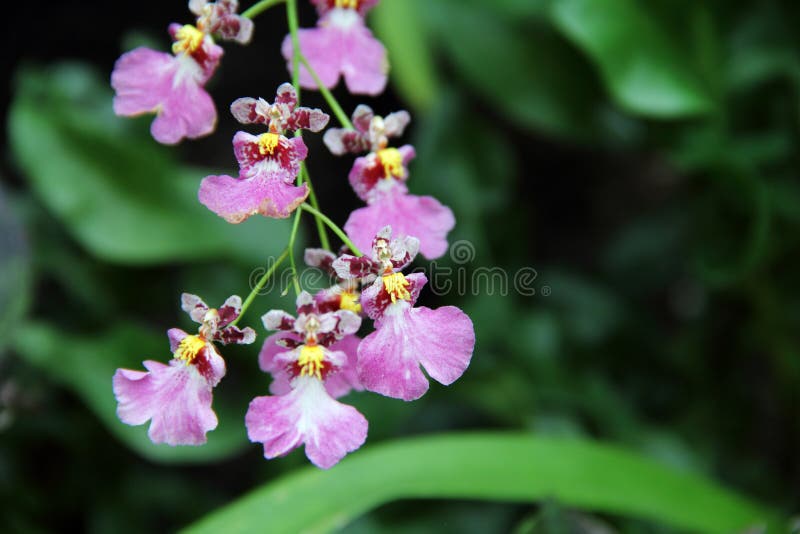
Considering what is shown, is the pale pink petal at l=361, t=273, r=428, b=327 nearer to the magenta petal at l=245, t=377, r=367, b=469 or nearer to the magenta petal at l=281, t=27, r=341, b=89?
the magenta petal at l=245, t=377, r=367, b=469

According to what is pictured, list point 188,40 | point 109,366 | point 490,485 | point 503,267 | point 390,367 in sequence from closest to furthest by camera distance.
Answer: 1. point 390,367
2. point 188,40
3. point 490,485
4. point 109,366
5. point 503,267

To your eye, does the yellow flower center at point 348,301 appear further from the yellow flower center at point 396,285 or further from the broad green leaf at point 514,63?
the broad green leaf at point 514,63

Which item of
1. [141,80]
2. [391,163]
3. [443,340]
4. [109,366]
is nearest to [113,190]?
[109,366]

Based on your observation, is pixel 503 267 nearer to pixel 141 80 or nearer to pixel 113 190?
pixel 113 190

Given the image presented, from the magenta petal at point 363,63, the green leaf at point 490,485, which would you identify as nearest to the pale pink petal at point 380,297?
the magenta petal at point 363,63

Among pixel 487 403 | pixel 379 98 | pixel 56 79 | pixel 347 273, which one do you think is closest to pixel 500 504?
pixel 487 403

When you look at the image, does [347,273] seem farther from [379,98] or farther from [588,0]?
[379,98]
